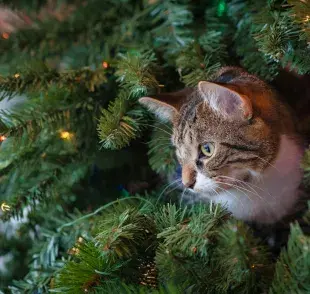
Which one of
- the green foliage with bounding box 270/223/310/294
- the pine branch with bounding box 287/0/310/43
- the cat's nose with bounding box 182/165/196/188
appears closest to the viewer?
the green foliage with bounding box 270/223/310/294

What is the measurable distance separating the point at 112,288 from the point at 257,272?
0.17 meters

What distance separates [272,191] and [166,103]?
0.23m

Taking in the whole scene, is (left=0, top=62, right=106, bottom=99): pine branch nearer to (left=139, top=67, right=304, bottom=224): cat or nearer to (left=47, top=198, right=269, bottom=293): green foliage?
(left=139, top=67, right=304, bottom=224): cat

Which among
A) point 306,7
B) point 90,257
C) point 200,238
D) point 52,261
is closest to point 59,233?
point 52,261

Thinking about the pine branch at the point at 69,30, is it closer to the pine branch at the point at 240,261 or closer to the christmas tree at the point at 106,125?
the christmas tree at the point at 106,125

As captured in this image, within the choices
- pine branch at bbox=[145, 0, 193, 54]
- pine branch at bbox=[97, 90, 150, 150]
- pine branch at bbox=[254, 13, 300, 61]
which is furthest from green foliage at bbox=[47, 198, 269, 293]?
pine branch at bbox=[145, 0, 193, 54]

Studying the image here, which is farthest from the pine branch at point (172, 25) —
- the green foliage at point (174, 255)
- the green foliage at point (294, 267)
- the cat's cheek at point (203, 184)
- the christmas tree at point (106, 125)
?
the green foliage at point (294, 267)

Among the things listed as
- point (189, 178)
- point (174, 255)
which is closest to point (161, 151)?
point (189, 178)

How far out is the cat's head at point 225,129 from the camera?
2.18 ft

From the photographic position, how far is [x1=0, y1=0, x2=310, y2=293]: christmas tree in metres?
0.53

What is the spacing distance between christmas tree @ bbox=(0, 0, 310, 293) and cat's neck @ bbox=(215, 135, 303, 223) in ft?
0.15

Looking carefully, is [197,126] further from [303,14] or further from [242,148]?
[303,14]

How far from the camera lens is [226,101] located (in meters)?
0.66

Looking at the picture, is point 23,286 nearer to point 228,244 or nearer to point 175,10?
point 228,244
